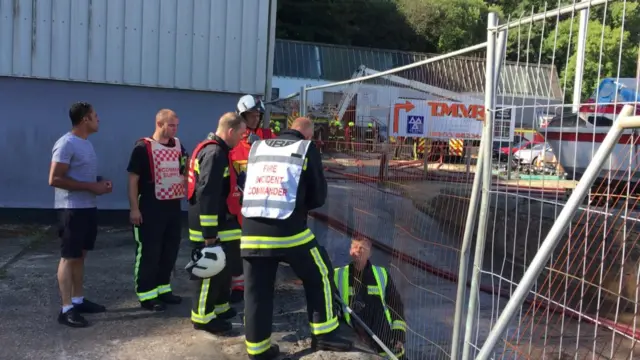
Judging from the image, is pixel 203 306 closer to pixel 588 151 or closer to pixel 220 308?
pixel 220 308

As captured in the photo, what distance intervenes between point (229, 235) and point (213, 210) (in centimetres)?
61

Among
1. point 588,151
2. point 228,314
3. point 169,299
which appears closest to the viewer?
point 588,151

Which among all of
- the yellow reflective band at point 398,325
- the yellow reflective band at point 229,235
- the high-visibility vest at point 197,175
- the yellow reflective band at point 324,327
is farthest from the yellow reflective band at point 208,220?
the yellow reflective band at point 398,325

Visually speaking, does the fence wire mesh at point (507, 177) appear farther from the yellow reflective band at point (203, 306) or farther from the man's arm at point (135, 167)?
the man's arm at point (135, 167)

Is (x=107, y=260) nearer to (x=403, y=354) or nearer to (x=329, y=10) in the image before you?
(x=403, y=354)

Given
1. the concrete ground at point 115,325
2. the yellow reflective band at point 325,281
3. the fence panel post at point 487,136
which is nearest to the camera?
the fence panel post at point 487,136

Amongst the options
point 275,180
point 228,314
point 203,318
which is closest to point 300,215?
point 275,180

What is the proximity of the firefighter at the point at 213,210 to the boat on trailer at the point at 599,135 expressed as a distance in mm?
2411

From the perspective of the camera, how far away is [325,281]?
3996 millimetres

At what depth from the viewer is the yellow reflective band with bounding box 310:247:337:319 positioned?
3942 mm

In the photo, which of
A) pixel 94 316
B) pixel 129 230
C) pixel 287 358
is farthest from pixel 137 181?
pixel 129 230

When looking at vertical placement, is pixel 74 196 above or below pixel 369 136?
below

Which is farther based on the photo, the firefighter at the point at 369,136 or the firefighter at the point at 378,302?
the firefighter at the point at 369,136

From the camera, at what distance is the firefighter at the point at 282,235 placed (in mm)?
3840
